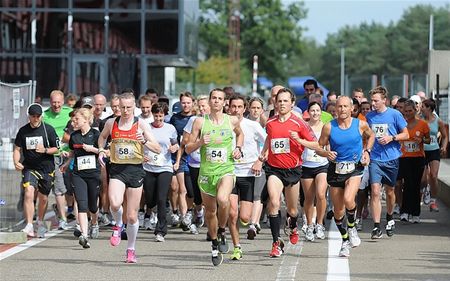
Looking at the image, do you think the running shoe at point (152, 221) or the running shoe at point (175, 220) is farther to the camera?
the running shoe at point (175, 220)

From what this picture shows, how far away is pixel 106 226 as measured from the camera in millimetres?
18922

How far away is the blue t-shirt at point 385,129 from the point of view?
1753 centimetres

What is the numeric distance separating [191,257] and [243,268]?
50.4 inches

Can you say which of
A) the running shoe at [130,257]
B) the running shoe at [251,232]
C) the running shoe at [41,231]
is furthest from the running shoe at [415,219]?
the running shoe at [130,257]

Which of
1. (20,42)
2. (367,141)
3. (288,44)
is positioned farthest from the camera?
(288,44)

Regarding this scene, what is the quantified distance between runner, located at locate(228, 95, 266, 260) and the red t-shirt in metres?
0.29

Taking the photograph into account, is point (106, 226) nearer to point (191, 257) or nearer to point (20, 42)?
point (191, 257)

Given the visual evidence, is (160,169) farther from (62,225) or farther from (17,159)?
(62,225)

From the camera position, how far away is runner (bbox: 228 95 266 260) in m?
14.4

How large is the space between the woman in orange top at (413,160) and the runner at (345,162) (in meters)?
4.23

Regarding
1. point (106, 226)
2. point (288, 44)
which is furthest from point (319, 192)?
point (288, 44)

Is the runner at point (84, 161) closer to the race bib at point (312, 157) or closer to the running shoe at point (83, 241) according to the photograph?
the running shoe at point (83, 241)

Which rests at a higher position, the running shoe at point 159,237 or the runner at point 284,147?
the runner at point 284,147

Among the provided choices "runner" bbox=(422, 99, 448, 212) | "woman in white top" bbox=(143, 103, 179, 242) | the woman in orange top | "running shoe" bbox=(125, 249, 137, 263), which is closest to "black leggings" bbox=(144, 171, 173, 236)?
"woman in white top" bbox=(143, 103, 179, 242)
